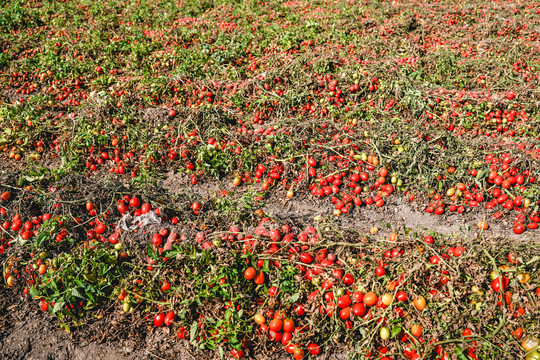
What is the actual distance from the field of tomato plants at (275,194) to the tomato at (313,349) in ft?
0.07

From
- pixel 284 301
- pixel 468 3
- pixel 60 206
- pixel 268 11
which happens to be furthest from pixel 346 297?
pixel 468 3

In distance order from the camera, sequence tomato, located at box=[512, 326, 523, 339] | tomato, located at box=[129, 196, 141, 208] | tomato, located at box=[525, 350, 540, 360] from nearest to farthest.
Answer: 1. tomato, located at box=[525, 350, 540, 360]
2. tomato, located at box=[512, 326, 523, 339]
3. tomato, located at box=[129, 196, 141, 208]

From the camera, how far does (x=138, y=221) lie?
366 centimetres

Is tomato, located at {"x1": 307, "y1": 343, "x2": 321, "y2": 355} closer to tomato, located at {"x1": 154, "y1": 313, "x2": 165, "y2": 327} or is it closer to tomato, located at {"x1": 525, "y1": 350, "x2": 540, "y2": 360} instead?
tomato, located at {"x1": 154, "y1": 313, "x2": 165, "y2": 327}

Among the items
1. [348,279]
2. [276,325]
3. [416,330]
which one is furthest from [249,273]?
[416,330]

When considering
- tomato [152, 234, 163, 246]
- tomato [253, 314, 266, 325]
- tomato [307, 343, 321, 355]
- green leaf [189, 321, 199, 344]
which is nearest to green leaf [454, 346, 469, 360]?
tomato [307, 343, 321, 355]

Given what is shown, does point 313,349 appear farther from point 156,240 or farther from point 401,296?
point 156,240

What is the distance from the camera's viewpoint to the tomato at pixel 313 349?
9.01 feet

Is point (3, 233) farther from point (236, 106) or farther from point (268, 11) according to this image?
point (268, 11)

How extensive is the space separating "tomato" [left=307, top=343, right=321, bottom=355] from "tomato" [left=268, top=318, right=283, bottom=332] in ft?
0.99

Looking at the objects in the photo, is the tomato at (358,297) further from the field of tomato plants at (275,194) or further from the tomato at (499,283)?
the tomato at (499,283)

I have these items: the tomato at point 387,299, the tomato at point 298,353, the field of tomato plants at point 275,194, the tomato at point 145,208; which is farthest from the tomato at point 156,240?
the tomato at point 387,299

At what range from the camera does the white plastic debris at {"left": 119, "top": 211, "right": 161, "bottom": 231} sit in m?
3.58

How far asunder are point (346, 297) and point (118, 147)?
175 inches
